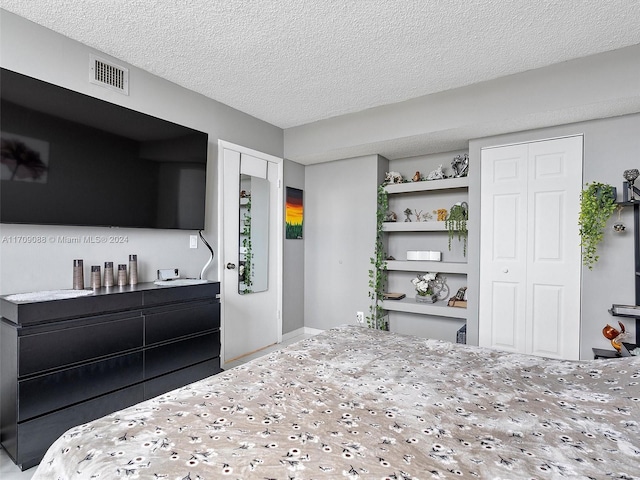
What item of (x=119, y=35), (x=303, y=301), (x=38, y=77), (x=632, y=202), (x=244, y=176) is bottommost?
(x=303, y=301)

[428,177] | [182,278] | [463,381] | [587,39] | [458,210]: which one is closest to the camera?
[463,381]

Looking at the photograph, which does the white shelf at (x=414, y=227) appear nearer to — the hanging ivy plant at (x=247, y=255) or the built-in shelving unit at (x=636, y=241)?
the built-in shelving unit at (x=636, y=241)

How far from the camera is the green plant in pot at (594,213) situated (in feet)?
9.26

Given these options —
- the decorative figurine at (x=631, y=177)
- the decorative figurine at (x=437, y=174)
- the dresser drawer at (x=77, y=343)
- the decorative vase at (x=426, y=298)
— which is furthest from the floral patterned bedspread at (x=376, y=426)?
the decorative figurine at (x=437, y=174)

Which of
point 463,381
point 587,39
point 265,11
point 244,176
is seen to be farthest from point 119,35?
point 587,39

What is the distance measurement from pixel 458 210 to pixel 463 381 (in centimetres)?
255

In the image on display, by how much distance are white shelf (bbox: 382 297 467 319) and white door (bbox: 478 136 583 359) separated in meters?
0.28

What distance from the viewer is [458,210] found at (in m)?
3.72

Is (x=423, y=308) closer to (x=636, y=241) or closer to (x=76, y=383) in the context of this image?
(x=636, y=241)

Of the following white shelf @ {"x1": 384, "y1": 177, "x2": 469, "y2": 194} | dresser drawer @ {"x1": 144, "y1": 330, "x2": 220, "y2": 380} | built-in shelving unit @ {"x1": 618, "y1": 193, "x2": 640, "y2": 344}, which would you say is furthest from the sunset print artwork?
built-in shelving unit @ {"x1": 618, "y1": 193, "x2": 640, "y2": 344}

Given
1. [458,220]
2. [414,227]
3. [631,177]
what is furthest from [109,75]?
[631,177]

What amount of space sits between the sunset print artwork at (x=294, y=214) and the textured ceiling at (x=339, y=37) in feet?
5.09

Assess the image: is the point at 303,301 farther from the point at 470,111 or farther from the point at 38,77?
the point at 38,77

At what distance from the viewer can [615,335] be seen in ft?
8.86
